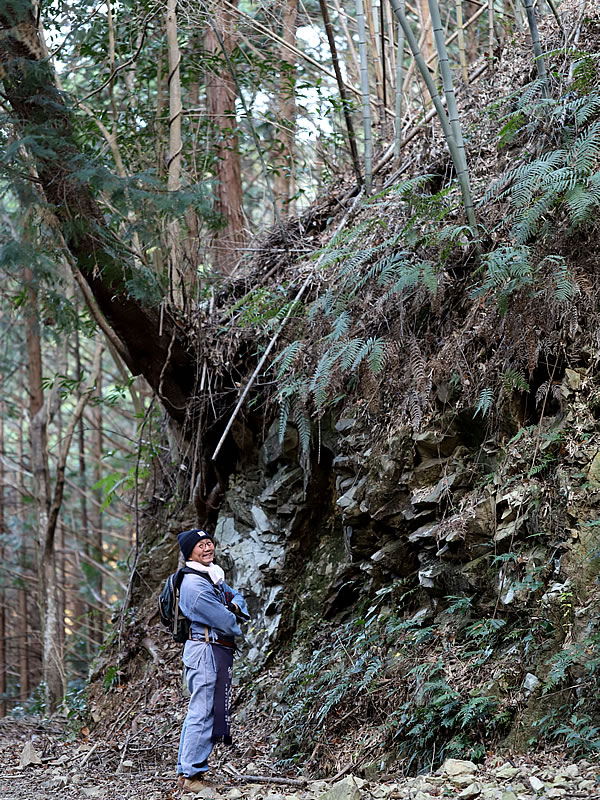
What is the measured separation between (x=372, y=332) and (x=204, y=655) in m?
2.77

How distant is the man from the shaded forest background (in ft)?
2.18

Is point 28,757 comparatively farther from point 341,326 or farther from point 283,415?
point 341,326

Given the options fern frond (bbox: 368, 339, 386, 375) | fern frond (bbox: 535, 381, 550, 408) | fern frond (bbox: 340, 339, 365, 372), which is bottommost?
fern frond (bbox: 535, 381, 550, 408)

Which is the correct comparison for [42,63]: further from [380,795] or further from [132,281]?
[380,795]

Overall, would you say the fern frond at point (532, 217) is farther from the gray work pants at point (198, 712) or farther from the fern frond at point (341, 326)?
the gray work pants at point (198, 712)

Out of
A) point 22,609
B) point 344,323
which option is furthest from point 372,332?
point 22,609

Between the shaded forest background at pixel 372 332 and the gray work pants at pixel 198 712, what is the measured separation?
0.70m

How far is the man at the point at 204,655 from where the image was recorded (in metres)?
4.95

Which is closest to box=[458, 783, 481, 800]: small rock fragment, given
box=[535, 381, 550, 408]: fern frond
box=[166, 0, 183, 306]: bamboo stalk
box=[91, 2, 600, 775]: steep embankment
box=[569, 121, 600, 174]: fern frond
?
box=[91, 2, 600, 775]: steep embankment

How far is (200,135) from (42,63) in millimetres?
3077

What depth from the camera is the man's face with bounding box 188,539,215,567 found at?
540 cm

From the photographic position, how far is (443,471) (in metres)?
5.19

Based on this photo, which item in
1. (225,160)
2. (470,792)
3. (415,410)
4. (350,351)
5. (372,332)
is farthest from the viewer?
(225,160)

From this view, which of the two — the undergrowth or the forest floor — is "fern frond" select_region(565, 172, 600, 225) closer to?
the undergrowth
